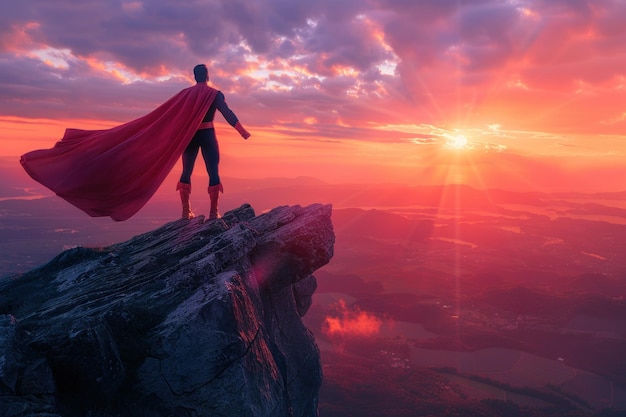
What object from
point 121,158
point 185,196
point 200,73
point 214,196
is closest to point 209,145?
point 214,196

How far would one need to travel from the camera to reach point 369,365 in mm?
66625

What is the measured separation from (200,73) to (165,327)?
28.7ft

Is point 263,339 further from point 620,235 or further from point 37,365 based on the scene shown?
point 620,235

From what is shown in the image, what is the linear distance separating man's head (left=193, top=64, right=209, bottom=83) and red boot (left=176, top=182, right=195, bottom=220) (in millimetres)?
3649

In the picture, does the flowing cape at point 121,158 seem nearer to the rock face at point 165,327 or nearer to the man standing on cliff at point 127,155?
the man standing on cliff at point 127,155

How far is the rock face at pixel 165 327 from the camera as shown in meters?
8.08

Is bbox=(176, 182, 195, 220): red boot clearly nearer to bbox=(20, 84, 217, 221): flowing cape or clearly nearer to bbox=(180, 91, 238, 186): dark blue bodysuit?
bbox=(180, 91, 238, 186): dark blue bodysuit

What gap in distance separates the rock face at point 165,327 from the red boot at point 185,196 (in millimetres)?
1245

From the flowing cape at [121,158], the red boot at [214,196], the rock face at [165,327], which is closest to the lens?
the rock face at [165,327]

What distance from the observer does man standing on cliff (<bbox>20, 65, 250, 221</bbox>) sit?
1314 centimetres

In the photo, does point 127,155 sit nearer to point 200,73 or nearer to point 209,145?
point 209,145

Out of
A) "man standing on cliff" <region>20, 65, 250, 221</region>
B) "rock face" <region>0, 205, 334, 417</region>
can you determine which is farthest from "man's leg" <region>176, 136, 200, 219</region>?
"rock face" <region>0, 205, 334, 417</region>

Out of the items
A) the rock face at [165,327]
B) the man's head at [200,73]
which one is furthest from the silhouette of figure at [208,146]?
the rock face at [165,327]

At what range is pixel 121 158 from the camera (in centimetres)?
1355
